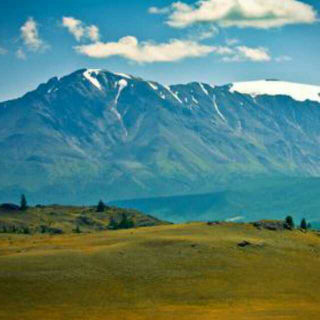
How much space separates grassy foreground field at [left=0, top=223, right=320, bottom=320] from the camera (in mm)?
126250

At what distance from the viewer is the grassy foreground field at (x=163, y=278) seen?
126250 mm

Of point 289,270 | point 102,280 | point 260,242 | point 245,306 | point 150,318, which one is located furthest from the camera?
point 260,242

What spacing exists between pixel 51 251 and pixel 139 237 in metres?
24.7

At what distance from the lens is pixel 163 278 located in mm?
145000

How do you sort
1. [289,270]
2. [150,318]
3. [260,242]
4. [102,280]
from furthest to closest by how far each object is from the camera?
[260,242]
[289,270]
[102,280]
[150,318]

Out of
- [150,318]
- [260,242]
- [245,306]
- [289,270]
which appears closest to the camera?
[150,318]

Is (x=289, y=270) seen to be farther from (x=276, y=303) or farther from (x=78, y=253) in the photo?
(x=78, y=253)

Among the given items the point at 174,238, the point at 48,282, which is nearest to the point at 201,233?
the point at 174,238

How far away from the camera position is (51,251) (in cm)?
16100

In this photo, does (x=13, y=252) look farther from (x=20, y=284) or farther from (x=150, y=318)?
(x=150, y=318)

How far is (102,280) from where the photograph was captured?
141 meters

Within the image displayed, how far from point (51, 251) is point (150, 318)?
147 feet

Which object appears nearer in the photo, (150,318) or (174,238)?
(150,318)

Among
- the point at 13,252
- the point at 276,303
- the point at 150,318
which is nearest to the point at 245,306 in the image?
the point at 276,303
